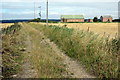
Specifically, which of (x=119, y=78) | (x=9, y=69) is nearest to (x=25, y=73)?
(x=9, y=69)

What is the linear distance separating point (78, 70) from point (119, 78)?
1520 millimetres

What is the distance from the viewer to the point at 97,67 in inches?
243

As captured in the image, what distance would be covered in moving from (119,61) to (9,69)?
3262mm

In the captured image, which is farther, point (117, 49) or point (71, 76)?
point (117, 49)

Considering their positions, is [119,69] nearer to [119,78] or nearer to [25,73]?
[119,78]

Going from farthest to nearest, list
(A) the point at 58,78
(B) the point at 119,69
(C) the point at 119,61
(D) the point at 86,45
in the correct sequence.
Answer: (D) the point at 86,45 < (C) the point at 119,61 < (B) the point at 119,69 < (A) the point at 58,78

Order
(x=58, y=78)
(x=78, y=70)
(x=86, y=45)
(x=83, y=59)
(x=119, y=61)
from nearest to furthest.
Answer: (x=58, y=78), (x=119, y=61), (x=78, y=70), (x=83, y=59), (x=86, y=45)

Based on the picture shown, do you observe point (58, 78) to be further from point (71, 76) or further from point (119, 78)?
point (119, 78)

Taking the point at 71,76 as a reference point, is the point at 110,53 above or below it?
above

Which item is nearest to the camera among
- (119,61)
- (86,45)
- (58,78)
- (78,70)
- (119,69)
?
(58,78)

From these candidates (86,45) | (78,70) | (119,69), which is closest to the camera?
(119,69)

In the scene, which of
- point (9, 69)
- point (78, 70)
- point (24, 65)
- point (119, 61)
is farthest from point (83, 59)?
point (9, 69)

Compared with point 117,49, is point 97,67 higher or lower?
lower

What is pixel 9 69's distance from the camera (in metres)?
6.05
